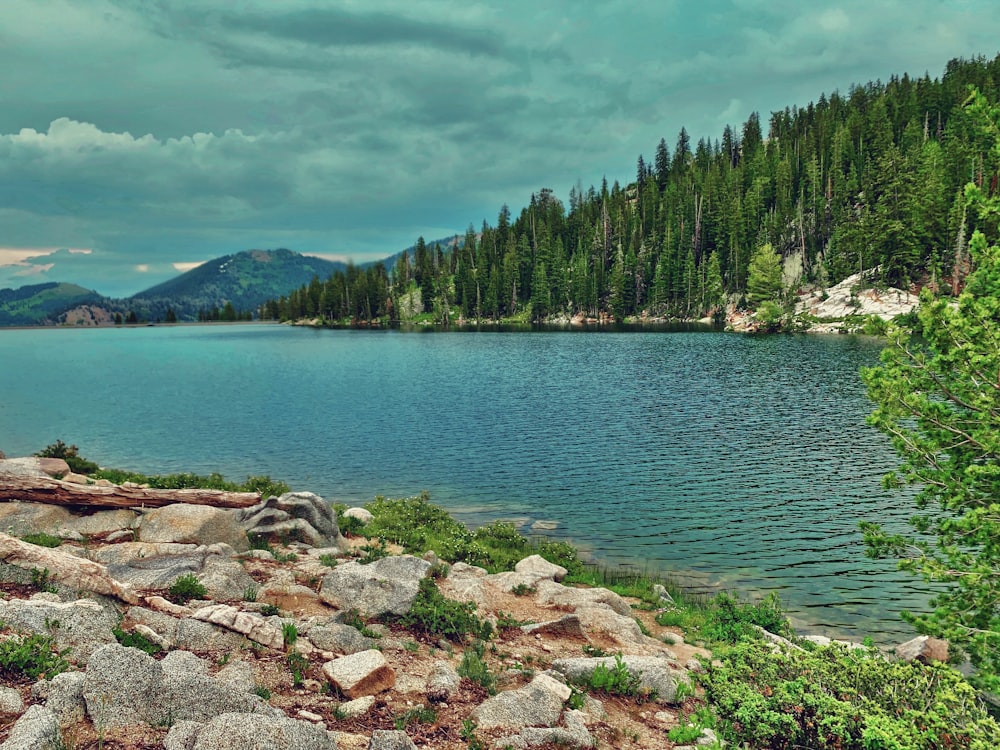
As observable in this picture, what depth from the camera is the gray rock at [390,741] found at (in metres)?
8.48

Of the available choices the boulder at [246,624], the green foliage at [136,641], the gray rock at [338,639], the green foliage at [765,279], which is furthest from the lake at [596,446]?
the green foliage at [765,279]

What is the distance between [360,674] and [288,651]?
6.60 feet

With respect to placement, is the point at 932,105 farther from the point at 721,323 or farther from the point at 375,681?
the point at 375,681

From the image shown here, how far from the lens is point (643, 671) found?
12930 millimetres

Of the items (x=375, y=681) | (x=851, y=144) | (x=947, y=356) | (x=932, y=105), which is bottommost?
(x=375, y=681)

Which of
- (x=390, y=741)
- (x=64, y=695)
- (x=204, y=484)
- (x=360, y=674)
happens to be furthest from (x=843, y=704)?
(x=204, y=484)

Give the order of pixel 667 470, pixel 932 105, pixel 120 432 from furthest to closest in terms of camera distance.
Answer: pixel 932 105 < pixel 120 432 < pixel 667 470

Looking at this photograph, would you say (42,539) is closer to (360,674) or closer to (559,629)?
(360,674)

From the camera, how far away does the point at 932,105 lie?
18925 centimetres

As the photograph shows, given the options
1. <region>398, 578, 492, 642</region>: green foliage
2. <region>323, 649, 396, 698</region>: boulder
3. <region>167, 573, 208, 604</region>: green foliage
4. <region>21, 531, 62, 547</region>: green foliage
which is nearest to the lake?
<region>398, 578, 492, 642</region>: green foliage

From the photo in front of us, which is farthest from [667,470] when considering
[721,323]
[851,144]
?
[851,144]

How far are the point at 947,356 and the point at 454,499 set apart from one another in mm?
25642

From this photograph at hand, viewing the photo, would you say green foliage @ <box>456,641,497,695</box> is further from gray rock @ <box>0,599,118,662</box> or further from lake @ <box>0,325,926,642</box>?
lake @ <box>0,325,926,642</box>

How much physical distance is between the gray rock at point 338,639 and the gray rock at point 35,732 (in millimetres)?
5163
